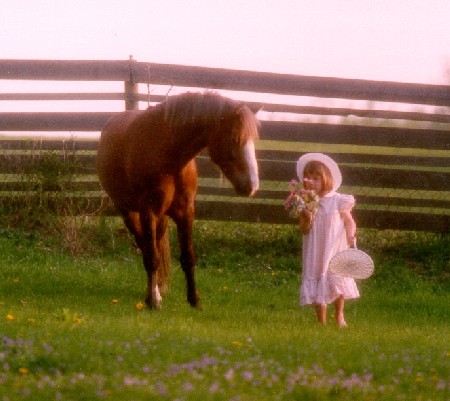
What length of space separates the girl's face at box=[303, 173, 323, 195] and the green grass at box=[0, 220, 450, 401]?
3.87ft

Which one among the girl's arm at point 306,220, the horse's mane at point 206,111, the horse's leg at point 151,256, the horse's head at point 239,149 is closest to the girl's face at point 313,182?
the girl's arm at point 306,220

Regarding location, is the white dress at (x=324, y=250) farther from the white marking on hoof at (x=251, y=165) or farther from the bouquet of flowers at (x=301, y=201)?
the white marking on hoof at (x=251, y=165)

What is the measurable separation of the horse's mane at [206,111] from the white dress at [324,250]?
95cm

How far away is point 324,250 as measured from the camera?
8.28 meters

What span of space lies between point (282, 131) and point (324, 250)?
13.7ft

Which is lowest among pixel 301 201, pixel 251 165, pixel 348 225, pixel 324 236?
pixel 324 236

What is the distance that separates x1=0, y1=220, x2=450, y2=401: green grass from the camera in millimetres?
5137

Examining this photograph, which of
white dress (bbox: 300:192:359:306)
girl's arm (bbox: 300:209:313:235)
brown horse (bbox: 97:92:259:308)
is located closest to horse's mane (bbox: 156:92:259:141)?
brown horse (bbox: 97:92:259:308)

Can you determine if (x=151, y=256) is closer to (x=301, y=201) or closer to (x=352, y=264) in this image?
(x=301, y=201)

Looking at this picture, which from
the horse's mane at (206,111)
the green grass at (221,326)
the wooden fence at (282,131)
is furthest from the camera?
the wooden fence at (282,131)

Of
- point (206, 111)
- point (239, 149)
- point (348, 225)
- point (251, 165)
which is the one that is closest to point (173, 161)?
point (206, 111)

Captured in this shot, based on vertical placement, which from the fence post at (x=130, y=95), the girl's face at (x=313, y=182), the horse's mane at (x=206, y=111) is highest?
the horse's mane at (x=206, y=111)

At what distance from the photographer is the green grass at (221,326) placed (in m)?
5.14

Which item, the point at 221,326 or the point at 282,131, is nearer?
the point at 221,326
